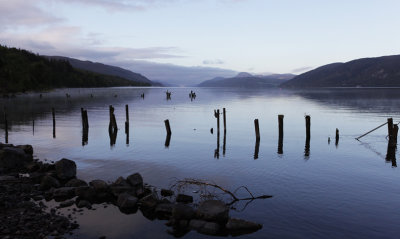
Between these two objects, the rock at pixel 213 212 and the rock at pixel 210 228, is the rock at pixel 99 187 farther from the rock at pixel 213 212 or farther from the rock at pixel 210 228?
the rock at pixel 210 228

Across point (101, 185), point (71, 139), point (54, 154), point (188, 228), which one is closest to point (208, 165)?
point (101, 185)

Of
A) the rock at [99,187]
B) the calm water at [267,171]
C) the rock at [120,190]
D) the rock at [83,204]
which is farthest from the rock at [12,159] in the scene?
the rock at [120,190]

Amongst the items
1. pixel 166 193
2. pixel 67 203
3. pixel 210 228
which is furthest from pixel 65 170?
pixel 210 228

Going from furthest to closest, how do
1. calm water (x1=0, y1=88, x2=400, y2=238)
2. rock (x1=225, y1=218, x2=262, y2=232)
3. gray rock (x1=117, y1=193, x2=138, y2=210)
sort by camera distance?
gray rock (x1=117, y1=193, x2=138, y2=210)
calm water (x1=0, y1=88, x2=400, y2=238)
rock (x1=225, y1=218, x2=262, y2=232)

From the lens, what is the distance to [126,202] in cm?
1523

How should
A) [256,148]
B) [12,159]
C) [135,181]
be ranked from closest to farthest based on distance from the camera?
[135,181] → [12,159] → [256,148]

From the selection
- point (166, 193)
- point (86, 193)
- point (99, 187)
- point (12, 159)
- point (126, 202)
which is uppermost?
point (12, 159)

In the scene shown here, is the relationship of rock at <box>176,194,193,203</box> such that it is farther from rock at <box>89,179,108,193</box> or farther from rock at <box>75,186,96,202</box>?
rock at <box>75,186,96,202</box>

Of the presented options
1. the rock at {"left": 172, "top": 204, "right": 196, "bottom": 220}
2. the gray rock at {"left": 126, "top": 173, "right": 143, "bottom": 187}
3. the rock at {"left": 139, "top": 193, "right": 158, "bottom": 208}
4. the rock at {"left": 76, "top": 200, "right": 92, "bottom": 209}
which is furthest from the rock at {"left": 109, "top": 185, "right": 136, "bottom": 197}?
the rock at {"left": 172, "top": 204, "right": 196, "bottom": 220}

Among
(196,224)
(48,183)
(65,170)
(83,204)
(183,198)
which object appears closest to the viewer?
(196,224)

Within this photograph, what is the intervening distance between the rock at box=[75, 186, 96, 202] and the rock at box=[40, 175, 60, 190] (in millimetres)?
2110

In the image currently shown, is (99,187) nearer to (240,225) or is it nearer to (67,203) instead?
(67,203)

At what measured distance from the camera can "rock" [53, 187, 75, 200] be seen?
53.6 ft

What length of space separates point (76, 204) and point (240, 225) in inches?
322
